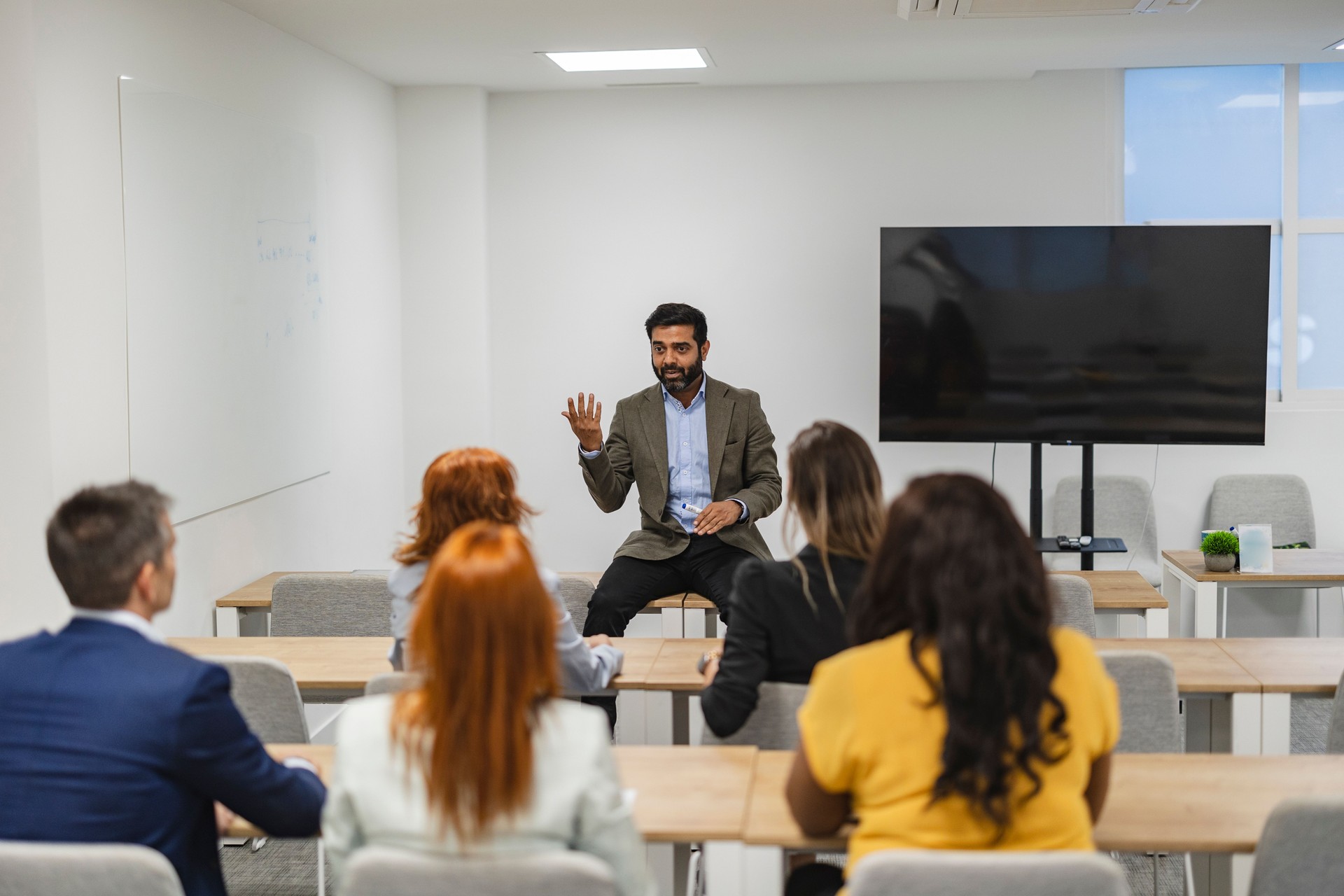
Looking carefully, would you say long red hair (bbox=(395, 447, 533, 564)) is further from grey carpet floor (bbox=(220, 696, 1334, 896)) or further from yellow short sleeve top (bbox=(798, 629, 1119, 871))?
grey carpet floor (bbox=(220, 696, 1334, 896))

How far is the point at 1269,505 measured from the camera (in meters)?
5.65

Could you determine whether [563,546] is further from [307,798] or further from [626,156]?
[307,798]

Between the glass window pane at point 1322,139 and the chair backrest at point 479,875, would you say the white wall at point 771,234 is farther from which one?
the chair backrest at point 479,875

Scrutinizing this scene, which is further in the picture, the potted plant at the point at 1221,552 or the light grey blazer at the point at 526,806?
the potted plant at the point at 1221,552

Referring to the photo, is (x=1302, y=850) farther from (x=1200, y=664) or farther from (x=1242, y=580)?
(x=1242, y=580)

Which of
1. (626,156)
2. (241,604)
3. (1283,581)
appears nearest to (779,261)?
(626,156)

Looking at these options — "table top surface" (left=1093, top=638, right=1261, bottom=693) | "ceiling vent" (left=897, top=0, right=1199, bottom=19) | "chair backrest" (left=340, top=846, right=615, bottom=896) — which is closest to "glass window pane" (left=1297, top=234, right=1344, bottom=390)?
"ceiling vent" (left=897, top=0, right=1199, bottom=19)

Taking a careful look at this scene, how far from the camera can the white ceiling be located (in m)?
4.37

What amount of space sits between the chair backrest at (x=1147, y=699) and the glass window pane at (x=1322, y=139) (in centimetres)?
416

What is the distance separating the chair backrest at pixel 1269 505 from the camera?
5.60 meters

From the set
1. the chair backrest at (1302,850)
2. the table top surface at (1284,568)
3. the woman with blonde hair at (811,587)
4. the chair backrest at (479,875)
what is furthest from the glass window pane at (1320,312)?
the chair backrest at (479,875)

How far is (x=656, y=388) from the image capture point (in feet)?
14.8

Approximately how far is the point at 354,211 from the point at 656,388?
1.85m

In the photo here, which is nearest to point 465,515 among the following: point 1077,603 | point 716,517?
point 716,517
